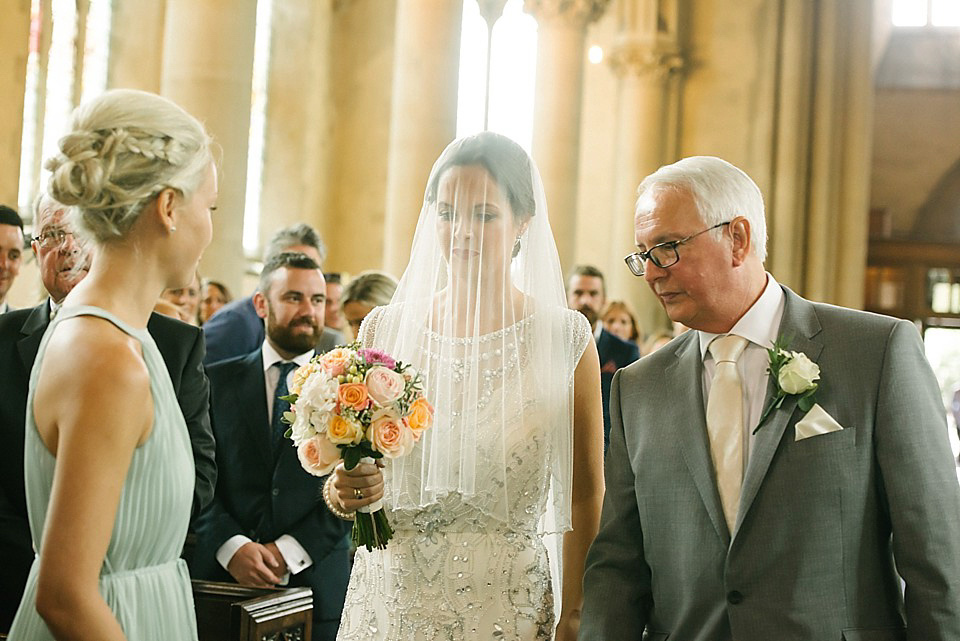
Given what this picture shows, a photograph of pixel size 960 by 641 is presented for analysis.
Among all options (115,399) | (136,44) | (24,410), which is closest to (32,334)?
(24,410)

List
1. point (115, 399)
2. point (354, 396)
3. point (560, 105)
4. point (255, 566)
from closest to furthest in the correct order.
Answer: point (115, 399), point (354, 396), point (255, 566), point (560, 105)

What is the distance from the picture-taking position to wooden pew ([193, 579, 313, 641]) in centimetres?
334

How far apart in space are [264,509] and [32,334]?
132 centimetres

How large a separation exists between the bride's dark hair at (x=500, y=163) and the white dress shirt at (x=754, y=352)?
81 cm

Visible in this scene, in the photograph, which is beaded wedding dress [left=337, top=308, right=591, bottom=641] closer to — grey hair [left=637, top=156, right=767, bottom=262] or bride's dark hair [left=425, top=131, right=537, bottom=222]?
bride's dark hair [left=425, top=131, right=537, bottom=222]

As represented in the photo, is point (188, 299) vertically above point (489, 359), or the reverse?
point (188, 299)

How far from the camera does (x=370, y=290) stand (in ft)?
20.6

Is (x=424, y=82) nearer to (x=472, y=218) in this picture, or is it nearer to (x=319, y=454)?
(x=472, y=218)

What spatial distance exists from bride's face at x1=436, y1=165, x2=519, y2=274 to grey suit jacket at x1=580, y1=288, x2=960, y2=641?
0.85 meters

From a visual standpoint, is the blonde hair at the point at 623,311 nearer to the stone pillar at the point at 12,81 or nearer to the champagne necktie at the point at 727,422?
the stone pillar at the point at 12,81

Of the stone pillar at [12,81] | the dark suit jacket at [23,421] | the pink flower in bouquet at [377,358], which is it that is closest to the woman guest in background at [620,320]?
the stone pillar at [12,81]

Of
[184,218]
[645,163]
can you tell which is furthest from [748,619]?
[645,163]

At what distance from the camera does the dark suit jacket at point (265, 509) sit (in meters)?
4.71

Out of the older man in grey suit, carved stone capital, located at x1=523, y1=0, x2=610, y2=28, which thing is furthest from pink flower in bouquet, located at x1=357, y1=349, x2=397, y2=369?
carved stone capital, located at x1=523, y1=0, x2=610, y2=28
